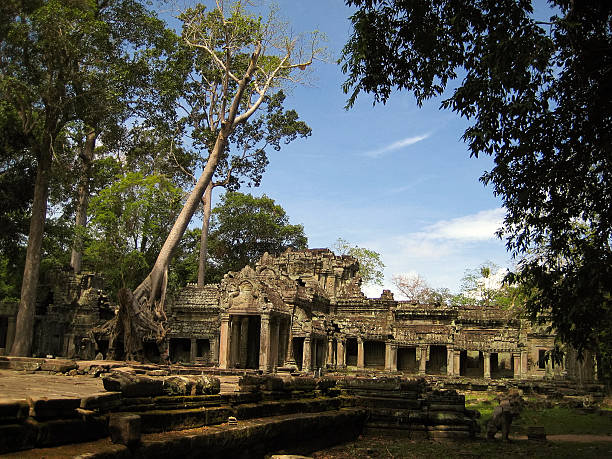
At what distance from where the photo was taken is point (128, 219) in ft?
120

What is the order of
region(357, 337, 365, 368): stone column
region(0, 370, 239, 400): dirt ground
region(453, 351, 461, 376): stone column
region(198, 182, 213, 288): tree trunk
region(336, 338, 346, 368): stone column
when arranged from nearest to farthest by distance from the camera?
region(0, 370, 239, 400): dirt ground
region(453, 351, 461, 376): stone column
region(357, 337, 365, 368): stone column
region(336, 338, 346, 368): stone column
region(198, 182, 213, 288): tree trunk

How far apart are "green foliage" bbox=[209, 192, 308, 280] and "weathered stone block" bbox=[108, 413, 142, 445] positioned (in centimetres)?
4572

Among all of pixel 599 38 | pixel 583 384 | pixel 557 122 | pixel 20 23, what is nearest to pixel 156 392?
pixel 557 122

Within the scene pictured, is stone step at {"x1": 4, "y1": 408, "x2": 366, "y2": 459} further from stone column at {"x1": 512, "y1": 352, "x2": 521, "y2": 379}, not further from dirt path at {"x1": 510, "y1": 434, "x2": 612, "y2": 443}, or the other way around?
stone column at {"x1": 512, "y1": 352, "x2": 521, "y2": 379}

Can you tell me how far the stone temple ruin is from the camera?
27234 millimetres

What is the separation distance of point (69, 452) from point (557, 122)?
8.55 m

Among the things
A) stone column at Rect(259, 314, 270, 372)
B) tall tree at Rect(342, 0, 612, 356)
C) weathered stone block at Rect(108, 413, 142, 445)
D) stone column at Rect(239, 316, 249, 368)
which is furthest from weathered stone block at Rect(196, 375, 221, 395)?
stone column at Rect(239, 316, 249, 368)

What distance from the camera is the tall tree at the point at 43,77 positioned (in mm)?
22312

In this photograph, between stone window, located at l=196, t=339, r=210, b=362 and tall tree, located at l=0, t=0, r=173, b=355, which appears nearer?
tall tree, located at l=0, t=0, r=173, b=355

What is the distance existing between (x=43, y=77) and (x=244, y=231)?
31045mm

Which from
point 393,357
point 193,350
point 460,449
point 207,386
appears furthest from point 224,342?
point 207,386

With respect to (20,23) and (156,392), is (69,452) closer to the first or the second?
(156,392)

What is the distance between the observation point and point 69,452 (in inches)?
231

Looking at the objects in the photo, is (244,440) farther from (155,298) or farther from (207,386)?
(155,298)
